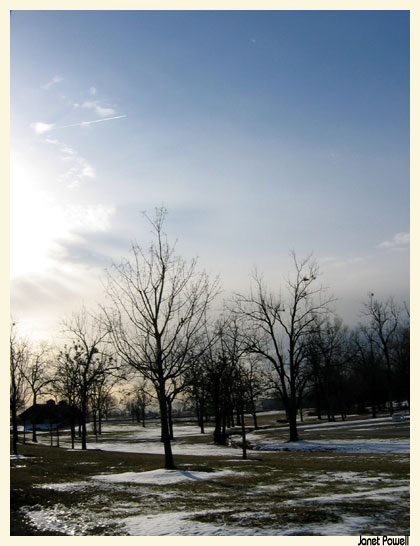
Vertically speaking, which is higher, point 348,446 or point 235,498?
point 235,498

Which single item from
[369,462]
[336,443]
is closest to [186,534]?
[369,462]

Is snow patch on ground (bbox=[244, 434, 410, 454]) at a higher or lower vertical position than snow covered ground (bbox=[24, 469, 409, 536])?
lower

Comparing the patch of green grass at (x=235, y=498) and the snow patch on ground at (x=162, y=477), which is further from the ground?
the patch of green grass at (x=235, y=498)

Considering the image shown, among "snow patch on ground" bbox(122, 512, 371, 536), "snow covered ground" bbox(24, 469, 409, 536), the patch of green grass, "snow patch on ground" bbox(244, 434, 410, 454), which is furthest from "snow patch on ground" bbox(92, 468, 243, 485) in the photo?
"snow patch on ground" bbox(244, 434, 410, 454)

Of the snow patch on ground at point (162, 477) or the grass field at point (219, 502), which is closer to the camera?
the grass field at point (219, 502)

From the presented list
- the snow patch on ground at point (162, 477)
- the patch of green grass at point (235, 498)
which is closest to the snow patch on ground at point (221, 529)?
the patch of green grass at point (235, 498)

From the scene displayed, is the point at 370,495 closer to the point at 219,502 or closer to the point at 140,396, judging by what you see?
the point at 219,502

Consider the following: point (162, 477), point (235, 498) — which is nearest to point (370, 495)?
point (235, 498)

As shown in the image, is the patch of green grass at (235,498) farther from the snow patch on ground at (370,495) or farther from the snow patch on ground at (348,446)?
the snow patch on ground at (348,446)

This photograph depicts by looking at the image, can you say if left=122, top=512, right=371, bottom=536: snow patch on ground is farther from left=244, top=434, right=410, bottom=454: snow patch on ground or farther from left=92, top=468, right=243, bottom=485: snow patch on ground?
left=244, top=434, right=410, bottom=454: snow patch on ground

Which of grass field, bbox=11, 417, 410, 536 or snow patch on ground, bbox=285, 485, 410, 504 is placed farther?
snow patch on ground, bbox=285, 485, 410, 504

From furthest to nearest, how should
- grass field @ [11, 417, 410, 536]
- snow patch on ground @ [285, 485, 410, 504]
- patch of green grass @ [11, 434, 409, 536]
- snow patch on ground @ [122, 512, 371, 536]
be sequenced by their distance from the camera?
snow patch on ground @ [285, 485, 410, 504], patch of green grass @ [11, 434, 409, 536], grass field @ [11, 417, 410, 536], snow patch on ground @ [122, 512, 371, 536]

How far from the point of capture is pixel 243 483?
14.2 meters

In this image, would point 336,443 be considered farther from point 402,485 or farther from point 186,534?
point 186,534
